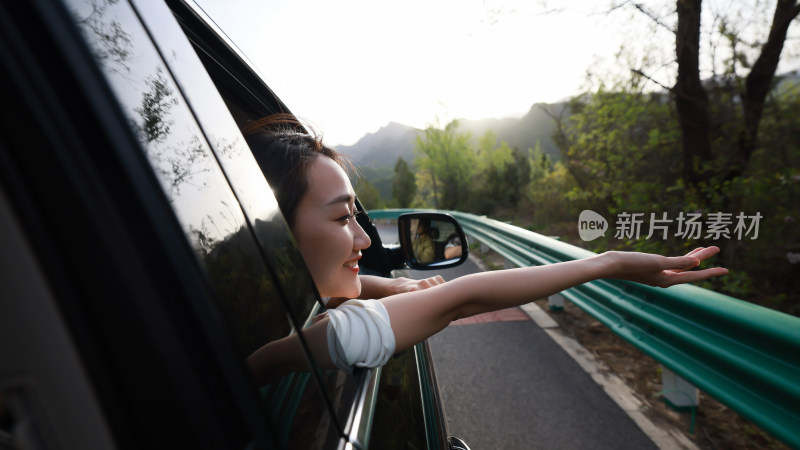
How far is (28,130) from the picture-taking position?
1.25ft

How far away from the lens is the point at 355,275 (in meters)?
Answer: 1.36

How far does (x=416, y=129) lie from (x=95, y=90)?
38761 millimetres

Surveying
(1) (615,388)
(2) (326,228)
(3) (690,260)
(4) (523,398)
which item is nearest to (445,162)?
(1) (615,388)

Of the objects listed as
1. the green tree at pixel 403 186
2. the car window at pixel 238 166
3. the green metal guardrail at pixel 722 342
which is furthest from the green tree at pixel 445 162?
the car window at pixel 238 166

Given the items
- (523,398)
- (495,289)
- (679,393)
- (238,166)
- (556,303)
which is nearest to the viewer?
(238,166)

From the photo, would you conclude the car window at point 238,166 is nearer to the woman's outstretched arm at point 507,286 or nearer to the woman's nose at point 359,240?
the woman's outstretched arm at point 507,286

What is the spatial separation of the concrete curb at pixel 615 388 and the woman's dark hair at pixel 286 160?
2543 mm

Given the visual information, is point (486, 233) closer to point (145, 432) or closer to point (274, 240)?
point (274, 240)

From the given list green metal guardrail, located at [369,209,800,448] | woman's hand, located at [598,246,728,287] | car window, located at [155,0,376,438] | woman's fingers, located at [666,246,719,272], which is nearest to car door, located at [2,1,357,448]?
car window, located at [155,0,376,438]

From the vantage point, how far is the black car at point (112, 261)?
362 millimetres

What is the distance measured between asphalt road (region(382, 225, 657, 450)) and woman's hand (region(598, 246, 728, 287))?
5.21 feet

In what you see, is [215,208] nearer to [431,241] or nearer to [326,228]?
[326,228]

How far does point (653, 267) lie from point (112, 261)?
4.47ft

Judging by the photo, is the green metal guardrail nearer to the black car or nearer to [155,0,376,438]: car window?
[155,0,376,438]: car window
